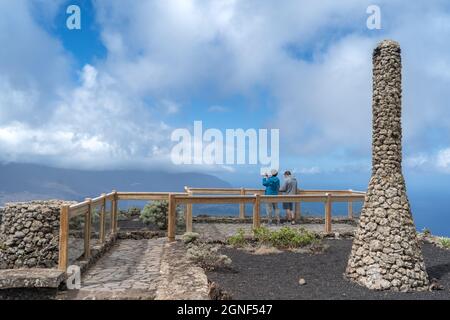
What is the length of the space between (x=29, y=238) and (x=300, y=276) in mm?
5416

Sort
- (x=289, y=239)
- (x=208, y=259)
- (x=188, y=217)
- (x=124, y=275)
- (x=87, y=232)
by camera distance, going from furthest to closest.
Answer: (x=188, y=217) → (x=289, y=239) → (x=87, y=232) → (x=208, y=259) → (x=124, y=275)

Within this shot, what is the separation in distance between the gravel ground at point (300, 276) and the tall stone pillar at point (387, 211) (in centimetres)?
32

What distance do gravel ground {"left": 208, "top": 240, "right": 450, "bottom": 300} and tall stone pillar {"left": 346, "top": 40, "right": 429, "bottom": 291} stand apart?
317 millimetres

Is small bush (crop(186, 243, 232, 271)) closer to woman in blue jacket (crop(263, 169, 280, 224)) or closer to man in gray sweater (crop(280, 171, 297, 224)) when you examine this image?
woman in blue jacket (crop(263, 169, 280, 224))

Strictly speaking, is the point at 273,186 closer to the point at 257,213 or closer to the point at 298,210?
the point at 298,210

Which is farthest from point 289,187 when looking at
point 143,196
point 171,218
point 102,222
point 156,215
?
point 102,222

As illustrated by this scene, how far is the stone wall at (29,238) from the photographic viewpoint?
30.0ft

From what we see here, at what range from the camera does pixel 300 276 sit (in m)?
8.86

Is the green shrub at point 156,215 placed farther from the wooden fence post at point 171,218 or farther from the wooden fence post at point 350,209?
the wooden fence post at point 350,209

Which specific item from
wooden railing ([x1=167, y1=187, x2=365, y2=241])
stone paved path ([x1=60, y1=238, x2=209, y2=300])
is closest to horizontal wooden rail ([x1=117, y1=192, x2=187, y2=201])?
wooden railing ([x1=167, y1=187, x2=365, y2=241])

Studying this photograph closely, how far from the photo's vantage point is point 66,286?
816 cm

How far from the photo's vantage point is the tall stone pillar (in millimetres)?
8211
